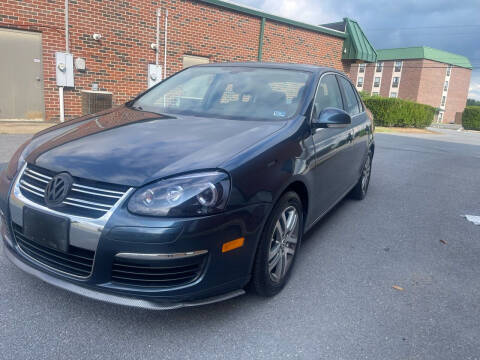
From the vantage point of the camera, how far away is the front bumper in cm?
194

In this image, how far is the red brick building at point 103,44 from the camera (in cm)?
916

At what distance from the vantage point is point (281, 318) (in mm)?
2439

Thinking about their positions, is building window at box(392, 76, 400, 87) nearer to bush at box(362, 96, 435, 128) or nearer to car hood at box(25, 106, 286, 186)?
bush at box(362, 96, 435, 128)

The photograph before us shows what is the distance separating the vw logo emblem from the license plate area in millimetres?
78

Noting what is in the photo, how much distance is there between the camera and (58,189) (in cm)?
211

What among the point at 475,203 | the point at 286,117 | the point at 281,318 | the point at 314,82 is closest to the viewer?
the point at 281,318

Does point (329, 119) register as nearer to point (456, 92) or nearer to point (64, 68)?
point (64, 68)

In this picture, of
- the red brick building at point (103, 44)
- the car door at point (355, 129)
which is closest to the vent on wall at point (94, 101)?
the red brick building at point (103, 44)

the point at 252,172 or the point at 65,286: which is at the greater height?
the point at 252,172

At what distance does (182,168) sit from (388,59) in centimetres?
6827

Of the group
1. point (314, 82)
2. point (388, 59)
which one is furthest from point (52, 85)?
point (388, 59)

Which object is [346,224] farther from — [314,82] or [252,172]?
[252,172]

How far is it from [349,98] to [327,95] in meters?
0.96

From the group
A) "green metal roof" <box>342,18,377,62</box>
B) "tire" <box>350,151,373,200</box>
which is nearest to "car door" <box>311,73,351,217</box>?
"tire" <box>350,151,373,200</box>
